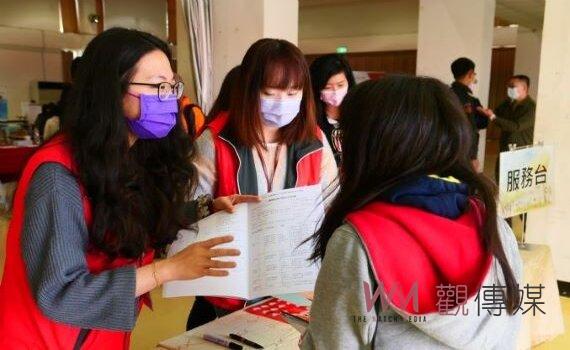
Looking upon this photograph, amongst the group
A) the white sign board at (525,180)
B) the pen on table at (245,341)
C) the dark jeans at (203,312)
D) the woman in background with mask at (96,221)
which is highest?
the woman in background with mask at (96,221)

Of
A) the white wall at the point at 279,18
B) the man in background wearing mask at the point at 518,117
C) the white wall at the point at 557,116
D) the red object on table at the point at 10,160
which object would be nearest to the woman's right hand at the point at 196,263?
the white wall at the point at 557,116

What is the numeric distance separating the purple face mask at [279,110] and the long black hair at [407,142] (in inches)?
29.6

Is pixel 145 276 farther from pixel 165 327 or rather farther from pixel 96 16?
pixel 96 16

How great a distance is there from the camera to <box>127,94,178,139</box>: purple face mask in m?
1.12

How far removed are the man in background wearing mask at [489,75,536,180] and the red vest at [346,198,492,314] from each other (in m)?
4.12

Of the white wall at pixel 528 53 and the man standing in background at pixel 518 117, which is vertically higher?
the white wall at pixel 528 53

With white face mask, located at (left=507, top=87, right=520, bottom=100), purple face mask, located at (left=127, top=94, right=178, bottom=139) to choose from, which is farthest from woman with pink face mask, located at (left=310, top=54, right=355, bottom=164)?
white face mask, located at (left=507, top=87, right=520, bottom=100)

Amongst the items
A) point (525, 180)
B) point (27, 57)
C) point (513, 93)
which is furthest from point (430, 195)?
point (27, 57)

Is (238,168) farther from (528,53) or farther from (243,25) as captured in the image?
(528,53)

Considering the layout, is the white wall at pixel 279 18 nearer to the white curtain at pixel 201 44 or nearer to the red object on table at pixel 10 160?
the white curtain at pixel 201 44

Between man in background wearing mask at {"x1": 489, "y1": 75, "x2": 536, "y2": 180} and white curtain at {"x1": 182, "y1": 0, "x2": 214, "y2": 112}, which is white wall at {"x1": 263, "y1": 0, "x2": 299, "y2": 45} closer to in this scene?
white curtain at {"x1": 182, "y1": 0, "x2": 214, "y2": 112}

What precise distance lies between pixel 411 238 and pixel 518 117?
4.39 metres

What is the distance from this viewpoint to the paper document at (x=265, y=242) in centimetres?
137

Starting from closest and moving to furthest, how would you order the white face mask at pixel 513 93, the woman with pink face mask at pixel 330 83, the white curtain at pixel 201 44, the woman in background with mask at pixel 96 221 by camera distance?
1. the woman in background with mask at pixel 96 221
2. the woman with pink face mask at pixel 330 83
3. the white curtain at pixel 201 44
4. the white face mask at pixel 513 93
